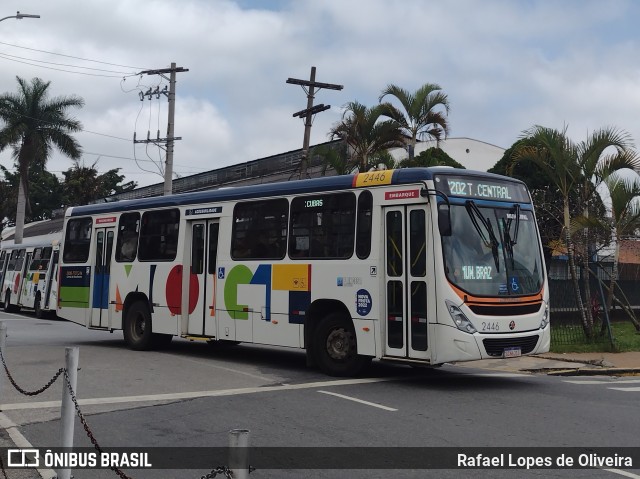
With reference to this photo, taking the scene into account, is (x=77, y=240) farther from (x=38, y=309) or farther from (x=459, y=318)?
(x=38, y=309)

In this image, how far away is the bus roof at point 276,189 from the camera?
11359 mm

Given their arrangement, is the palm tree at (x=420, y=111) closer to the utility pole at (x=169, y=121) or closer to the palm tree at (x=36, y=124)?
the utility pole at (x=169, y=121)

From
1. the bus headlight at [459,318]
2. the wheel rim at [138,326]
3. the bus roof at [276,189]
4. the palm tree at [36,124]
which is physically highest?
the palm tree at [36,124]

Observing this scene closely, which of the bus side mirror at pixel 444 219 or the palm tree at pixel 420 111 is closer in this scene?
the bus side mirror at pixel 444 219

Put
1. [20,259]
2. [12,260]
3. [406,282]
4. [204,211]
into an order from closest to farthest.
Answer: [406,282] → [204,211] → [20,259] → [12,260]

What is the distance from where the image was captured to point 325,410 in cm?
946

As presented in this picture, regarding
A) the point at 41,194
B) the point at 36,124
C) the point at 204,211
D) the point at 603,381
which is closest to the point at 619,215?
the point at 603,381

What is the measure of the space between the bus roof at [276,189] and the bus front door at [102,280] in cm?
67

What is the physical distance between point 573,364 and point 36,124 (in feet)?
121

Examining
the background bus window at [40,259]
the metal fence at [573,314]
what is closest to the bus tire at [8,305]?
the background bus window at [40,259]

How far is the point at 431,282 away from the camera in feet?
35.8

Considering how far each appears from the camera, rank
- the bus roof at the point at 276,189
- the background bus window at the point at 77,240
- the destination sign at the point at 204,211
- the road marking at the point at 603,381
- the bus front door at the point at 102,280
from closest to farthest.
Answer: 1. the bus roof at the point at 276,189
2. the road marking at the point at 603,381
3. the destination sign at the point at 204,211
4. the bus front door at the point at 102,280
5. the background bus window at the point at 77,240

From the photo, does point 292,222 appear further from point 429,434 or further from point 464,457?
point 464,457

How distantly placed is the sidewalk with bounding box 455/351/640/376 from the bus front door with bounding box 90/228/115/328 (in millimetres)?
8107
